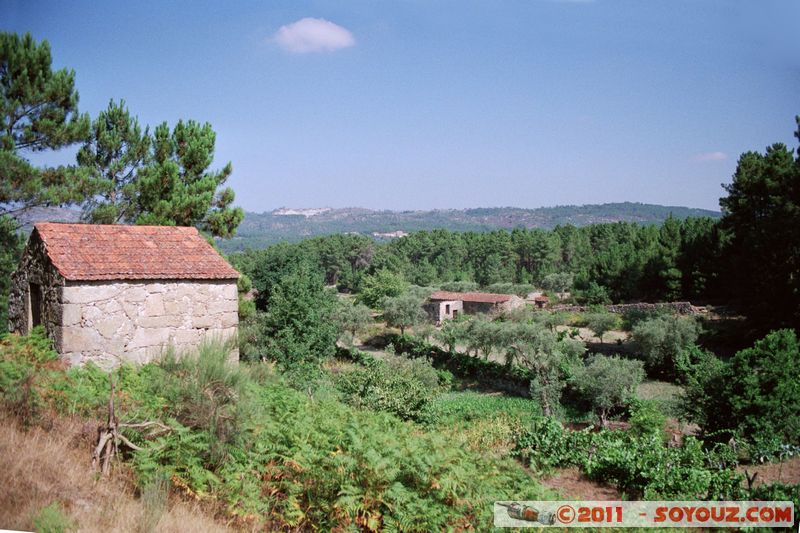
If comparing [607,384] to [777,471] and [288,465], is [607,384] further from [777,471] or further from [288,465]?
[288,465]

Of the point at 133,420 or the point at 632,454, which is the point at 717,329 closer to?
the point at 632,454

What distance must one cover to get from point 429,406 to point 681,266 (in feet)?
115

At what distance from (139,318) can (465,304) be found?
40.7m

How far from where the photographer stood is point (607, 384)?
1855 cm

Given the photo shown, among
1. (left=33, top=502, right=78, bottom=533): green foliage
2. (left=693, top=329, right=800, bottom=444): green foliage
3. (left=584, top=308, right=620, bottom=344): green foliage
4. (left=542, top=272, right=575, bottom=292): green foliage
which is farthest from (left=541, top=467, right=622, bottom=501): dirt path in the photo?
(left=542, top=272, right=575, bottom=292): green foliage

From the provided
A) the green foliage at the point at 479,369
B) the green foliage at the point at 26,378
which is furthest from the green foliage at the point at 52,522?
the green foliage at the point at 479,369

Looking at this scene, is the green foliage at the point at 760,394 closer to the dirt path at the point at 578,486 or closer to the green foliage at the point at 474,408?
the green foliage at the point at 474,408

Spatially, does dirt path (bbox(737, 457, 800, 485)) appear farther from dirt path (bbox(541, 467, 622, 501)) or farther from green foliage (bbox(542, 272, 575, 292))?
green foliage (bbox(542, 272, 575, 292))

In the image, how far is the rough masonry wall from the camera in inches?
324

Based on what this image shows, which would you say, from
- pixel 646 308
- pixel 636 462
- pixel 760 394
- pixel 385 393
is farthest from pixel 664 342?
pixel 636 462

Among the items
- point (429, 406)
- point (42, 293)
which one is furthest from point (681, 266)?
point (42, 293)

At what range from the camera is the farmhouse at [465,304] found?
45656mm

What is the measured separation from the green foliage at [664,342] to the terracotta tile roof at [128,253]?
858 inches

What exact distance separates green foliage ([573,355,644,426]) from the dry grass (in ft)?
54.1
